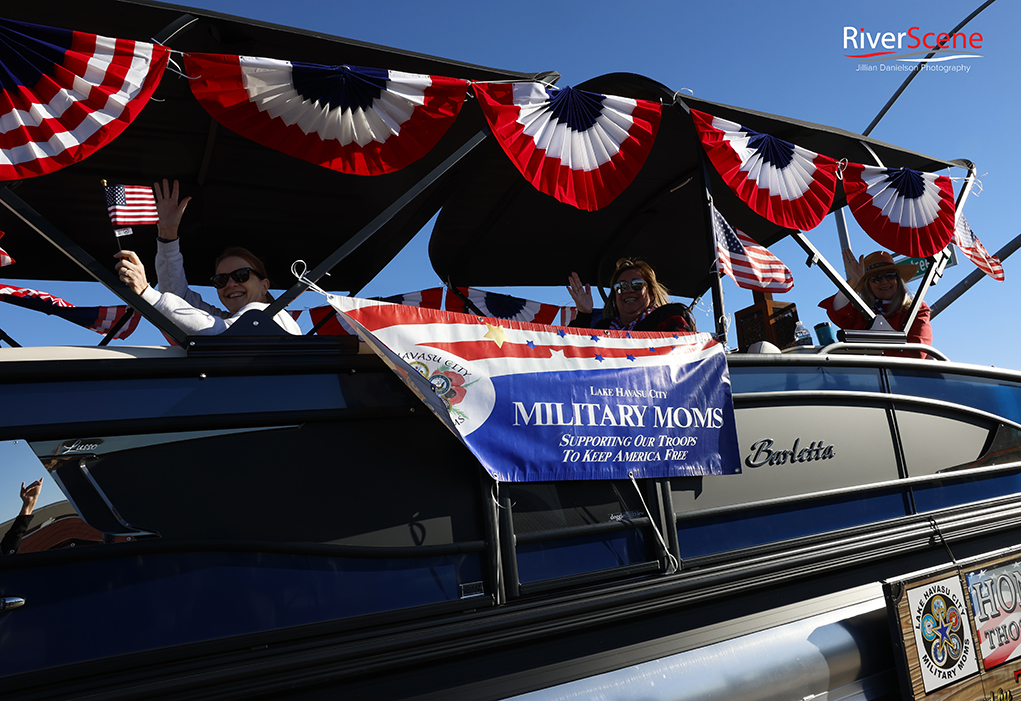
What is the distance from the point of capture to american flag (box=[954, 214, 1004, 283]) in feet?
13.5

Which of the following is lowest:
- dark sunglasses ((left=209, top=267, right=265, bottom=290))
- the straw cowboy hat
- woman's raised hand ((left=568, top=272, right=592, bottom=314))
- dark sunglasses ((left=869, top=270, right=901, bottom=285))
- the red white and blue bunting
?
dark sunglasses ((left=869, top=270, right=901, bottom=285))

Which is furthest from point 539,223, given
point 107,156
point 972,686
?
point 972,686

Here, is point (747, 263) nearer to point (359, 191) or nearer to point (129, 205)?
point (359, 191)

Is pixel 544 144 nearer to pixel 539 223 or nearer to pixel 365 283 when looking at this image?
pixel 539 223

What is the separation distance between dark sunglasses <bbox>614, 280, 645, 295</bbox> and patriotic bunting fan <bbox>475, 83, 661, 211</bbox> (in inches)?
28.8

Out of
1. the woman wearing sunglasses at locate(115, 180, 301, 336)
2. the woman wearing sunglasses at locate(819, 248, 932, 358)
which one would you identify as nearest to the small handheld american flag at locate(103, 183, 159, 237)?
the woman wearing sunglasses at locate(115, 180, 301, 336)

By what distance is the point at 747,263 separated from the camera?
3.40 metres

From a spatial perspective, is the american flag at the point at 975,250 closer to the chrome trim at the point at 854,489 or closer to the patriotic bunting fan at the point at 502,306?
the chrome trim at the point at 854,489

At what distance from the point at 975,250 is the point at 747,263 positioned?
6.43 feet

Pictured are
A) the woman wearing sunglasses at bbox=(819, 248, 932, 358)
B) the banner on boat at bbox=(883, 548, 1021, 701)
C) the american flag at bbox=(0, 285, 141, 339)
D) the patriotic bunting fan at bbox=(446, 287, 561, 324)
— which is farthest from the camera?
the patriotic bunting fan at bbox=(446, 287, 561, 324)

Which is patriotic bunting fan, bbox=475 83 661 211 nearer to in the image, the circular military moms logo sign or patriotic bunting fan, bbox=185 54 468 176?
patriotic bunting fan, bbox=185 54 468 176

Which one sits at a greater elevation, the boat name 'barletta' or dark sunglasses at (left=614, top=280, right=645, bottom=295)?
dark sunglasses at (left=614, top=280, right=645, bottom=295)

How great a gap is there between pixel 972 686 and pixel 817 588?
721 mm

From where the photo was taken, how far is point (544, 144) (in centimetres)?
279
